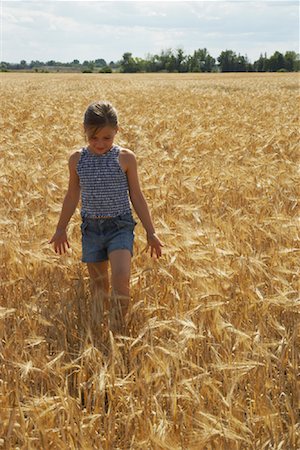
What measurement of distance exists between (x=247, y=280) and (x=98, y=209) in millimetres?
863

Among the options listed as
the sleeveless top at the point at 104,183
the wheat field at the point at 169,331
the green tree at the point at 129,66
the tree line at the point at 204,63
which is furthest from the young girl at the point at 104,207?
the green tree at the point at 129,66

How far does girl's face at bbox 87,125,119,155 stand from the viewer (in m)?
2.92

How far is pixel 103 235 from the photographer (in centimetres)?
309

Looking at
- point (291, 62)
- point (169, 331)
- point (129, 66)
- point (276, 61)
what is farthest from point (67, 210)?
point (129, 66)

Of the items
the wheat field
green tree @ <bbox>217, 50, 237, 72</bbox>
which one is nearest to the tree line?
green tree @ <bbox>217, 50, 237, 72</bbox>

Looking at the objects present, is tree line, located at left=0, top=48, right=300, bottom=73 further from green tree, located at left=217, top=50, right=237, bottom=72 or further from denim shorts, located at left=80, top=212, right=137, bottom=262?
denim shorts, located at left=80, top=212, right=137, bottom=262

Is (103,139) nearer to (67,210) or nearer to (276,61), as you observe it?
(67,210)

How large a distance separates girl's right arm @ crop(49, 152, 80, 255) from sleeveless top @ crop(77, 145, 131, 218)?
0.07 metres

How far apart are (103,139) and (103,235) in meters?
0.50

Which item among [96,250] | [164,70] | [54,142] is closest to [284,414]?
[96,250]

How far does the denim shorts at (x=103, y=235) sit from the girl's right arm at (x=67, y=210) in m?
0.12

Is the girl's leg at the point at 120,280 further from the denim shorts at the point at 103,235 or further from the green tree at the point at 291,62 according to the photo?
the green tree at the point at 291,62

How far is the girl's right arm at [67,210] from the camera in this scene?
10.3ft

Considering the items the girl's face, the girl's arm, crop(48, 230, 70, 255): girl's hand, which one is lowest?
crop(48, 230, 70, 255): girl's hand
